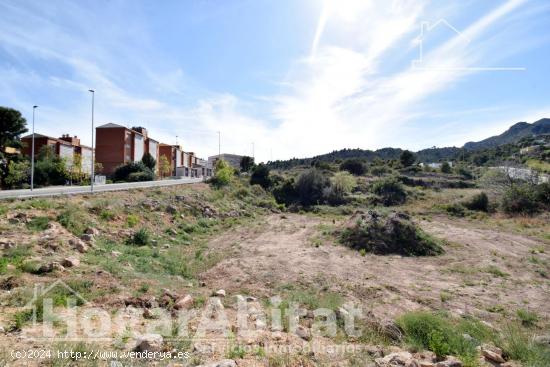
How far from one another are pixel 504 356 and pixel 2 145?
43758 mm

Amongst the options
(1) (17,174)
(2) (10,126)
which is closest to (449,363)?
(1) (17,174)

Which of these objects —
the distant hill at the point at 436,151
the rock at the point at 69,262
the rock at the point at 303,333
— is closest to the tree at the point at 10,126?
the rock at the point at 69,262

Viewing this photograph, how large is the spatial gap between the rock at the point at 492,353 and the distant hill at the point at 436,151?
9163cm

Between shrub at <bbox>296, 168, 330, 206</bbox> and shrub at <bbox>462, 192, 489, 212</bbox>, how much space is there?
1601 centimetres

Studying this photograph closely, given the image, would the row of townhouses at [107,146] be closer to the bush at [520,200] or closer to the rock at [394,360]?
the rock at [394,360]

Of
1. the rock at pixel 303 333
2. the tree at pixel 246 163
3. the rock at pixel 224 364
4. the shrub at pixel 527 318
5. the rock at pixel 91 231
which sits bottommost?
the shrub at pixel 527 318

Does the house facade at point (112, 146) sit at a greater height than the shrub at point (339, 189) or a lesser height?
greater

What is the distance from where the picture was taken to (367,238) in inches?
614

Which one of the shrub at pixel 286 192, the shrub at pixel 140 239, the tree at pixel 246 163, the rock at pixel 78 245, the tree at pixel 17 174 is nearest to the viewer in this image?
the rock at pixel 78 245

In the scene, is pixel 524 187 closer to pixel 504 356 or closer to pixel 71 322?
pixel 504 356

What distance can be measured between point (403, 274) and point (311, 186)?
2672cm

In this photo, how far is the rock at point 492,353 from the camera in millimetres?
4662

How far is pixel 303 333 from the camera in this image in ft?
18.1

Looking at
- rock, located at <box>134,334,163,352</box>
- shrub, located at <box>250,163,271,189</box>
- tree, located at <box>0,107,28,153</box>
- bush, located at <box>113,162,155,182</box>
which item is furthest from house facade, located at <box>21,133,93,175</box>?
rock, located at <box>134,334,163,352</box>
